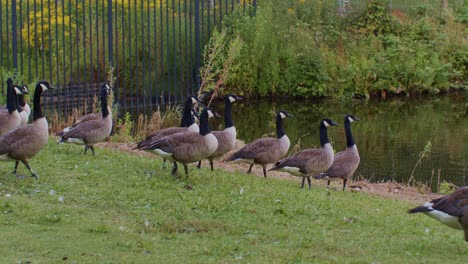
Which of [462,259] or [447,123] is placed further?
[447,123]

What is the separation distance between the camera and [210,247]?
28.6 feet

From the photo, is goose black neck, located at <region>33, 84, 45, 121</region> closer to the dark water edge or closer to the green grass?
the green grass

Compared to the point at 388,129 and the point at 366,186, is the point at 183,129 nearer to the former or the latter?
the point at 366,186

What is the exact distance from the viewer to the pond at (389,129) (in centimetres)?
1792

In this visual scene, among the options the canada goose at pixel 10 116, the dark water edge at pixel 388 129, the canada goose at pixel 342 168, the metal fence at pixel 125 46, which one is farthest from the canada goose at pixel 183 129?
the metal fence at pixel 125 46

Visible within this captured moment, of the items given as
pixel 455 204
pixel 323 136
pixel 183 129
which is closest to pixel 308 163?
pixel 323 136

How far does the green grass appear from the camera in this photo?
28.1ft

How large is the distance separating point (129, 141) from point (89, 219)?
809 cm

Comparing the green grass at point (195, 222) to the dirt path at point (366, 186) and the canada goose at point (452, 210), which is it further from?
the dirt path at point (366, 186)

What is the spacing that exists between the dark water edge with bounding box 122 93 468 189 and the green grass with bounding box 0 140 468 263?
5046mm

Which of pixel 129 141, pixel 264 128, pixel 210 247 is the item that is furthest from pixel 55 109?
pixel 210 247

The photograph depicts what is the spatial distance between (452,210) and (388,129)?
48.5 feet

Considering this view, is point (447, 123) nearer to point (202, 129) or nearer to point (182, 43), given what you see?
point (182, 43)

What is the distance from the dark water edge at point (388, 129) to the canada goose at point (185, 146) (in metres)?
5.13
